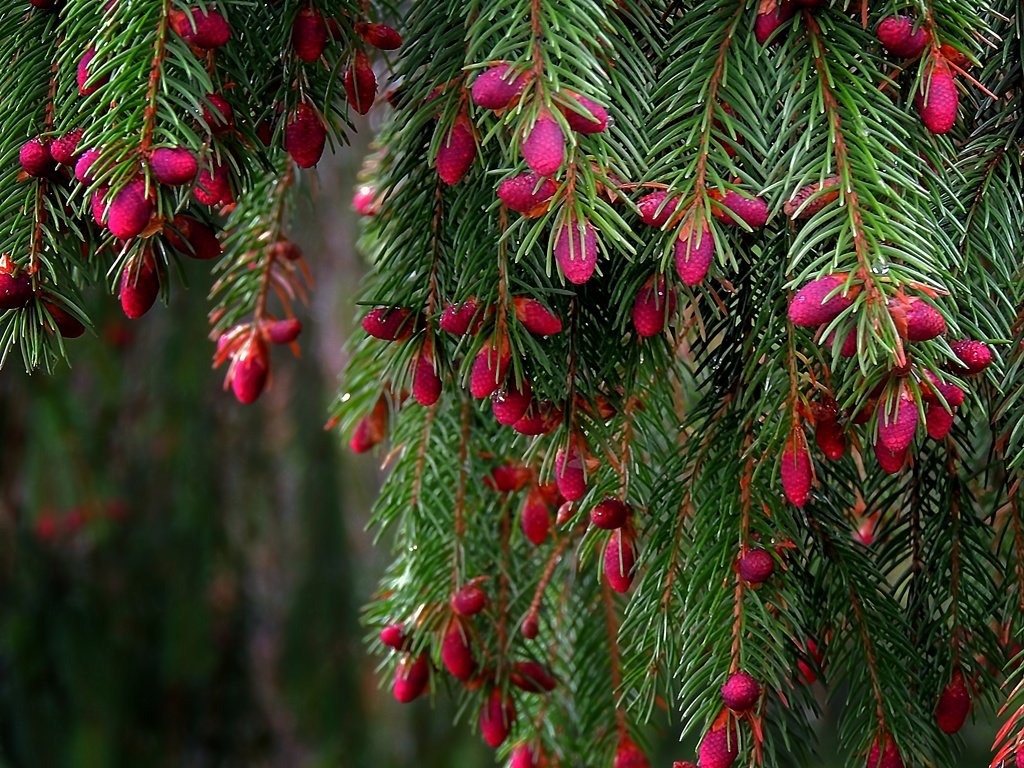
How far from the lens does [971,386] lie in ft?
1.97

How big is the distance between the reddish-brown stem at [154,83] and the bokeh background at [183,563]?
1.47 metres

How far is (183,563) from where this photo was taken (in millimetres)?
2129

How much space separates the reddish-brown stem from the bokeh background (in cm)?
147

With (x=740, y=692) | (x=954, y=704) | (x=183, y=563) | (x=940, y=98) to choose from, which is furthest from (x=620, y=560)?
(x=183, y=563)

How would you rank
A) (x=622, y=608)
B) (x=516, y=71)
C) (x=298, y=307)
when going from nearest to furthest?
1. (x=516, y=71)
2. (x=622, y=608)
3. (x=298, y=307)

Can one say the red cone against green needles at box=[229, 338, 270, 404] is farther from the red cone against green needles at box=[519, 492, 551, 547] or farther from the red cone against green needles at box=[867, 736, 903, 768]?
the red cone against green needles at box=[867, 736, 903, 768]

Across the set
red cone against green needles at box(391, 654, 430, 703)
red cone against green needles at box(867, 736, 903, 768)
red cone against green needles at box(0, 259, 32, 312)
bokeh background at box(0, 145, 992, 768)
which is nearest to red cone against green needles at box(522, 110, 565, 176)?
red cone against green needles at box(0, 259, 32, 312)

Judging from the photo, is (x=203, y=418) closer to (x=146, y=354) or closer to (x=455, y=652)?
(x=146, y=354)

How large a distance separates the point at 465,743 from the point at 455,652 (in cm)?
151

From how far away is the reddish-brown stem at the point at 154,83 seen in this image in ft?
1.79

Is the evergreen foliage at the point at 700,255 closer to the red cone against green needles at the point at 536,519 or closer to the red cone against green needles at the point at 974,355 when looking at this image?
the red cone against green needles at the point at 974,355

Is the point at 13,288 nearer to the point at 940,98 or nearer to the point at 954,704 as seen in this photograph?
the point at 940,98

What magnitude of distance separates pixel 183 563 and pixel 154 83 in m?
1.72

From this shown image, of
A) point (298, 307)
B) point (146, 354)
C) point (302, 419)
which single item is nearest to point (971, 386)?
point (302, 419)
